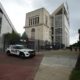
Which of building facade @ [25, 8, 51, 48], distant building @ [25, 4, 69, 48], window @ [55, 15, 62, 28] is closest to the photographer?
building facade @ [25, 8, 51, 48]

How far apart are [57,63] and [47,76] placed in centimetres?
414

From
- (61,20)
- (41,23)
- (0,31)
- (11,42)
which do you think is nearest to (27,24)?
(41,23)

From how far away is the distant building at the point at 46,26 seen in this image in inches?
2371

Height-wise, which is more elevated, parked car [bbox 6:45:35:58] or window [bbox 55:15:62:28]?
window [bbox 55:15:62:28]

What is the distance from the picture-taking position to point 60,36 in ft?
212

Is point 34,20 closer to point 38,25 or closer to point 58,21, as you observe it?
point 38,25

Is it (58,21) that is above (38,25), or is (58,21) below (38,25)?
above

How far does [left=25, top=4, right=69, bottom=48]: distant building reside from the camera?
60219 millimetres

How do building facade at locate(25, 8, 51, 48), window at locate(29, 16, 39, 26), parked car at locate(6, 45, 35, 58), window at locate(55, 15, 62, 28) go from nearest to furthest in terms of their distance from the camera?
parked car at locate(6, 45, 35, 58) → building facade at locate(25, 8, 51, 48) → window at locate(29, 16, 39, 26) → window at locate(55, 15, 62, 28)

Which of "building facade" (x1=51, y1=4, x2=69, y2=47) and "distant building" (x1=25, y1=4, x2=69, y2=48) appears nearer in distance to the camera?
"distant building" (x1=25, y1=4, x2=69, y2=48)

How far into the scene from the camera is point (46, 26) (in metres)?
61.9

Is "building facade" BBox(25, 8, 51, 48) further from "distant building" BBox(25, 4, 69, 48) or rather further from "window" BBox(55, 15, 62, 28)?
"window" BBox(55, 15, 62, 28)

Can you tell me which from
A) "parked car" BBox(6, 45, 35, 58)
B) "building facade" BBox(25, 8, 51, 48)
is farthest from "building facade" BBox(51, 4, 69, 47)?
"parked car" BBox(6, 45, 35, 58)

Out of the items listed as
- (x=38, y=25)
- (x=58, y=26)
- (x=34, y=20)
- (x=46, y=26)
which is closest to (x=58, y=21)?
(x=58, y=26)
